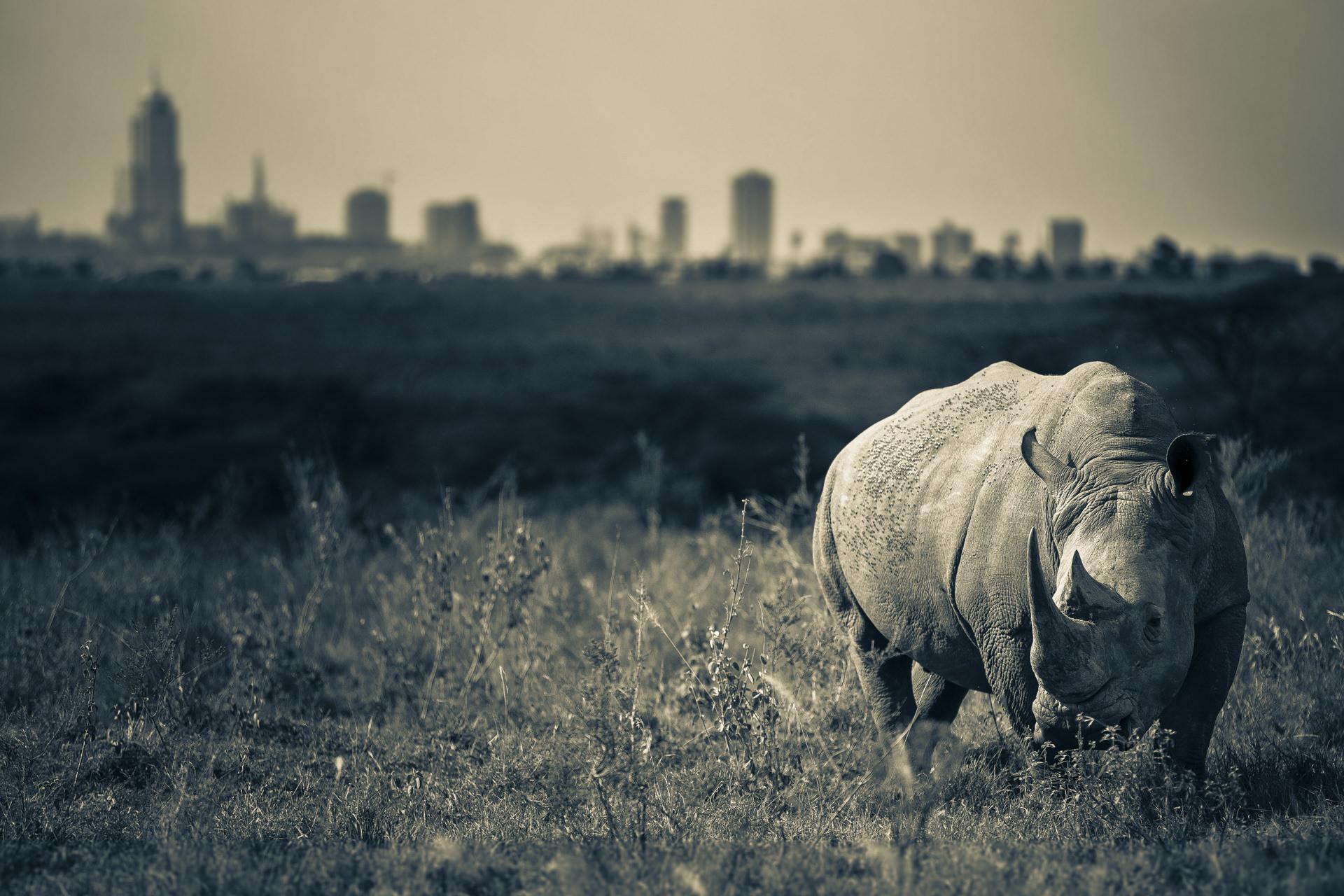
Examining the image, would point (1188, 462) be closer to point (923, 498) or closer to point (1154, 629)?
point (1154, 629)

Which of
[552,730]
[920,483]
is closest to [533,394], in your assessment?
[552,730]

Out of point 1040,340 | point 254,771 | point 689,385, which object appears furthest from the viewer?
point 689,385

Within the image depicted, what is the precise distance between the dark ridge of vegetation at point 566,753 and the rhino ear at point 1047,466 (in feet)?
3.23

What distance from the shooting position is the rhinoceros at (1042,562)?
Result: 4699 millimetres

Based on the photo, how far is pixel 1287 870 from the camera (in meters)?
4.77

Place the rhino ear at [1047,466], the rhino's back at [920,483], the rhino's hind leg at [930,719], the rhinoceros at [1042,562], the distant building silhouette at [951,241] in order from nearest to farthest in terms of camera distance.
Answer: the rhinoceros at [1042,562] → the rhino ear at [1047,466] → the rhino's back at [920,483] → the rhino's hind leg at [930,719] → the distant building silhouette at [951,241]

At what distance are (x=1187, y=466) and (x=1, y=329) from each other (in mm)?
48908

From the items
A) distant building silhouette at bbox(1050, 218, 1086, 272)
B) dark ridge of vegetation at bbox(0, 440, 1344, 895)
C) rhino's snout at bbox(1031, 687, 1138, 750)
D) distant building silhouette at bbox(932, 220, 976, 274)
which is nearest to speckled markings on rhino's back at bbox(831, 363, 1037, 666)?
dark ridge of vegetation at bbox(0, 440, 1344, 895)

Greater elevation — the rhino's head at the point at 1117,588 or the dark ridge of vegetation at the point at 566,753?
the rhino's head at the point at 1117,588

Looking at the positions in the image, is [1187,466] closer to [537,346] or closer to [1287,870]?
[1287,870]

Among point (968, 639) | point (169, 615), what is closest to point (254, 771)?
point (169, 615)

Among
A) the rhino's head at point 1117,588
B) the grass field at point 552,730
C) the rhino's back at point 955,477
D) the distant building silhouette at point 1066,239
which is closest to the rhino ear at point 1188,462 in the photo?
the rhino's head at point 1117,588

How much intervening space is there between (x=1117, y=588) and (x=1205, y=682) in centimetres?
86

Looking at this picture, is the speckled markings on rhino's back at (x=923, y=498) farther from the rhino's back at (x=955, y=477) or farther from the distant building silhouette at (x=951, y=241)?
the distant building silhouette at (x=951, y=241)
